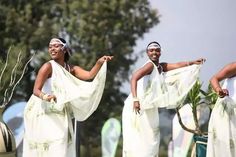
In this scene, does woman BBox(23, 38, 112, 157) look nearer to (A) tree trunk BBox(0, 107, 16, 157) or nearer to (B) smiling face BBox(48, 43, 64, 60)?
(B) smiling face BBox(48, 43, 64, 60)

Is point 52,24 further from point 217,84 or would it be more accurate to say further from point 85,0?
point 217,84

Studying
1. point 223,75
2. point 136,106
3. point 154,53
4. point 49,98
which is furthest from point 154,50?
point 49,98

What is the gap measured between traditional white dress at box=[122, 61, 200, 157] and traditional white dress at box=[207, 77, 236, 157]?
1.68ft

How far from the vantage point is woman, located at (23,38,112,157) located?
452cm

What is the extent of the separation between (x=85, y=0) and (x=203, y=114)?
32.8ft

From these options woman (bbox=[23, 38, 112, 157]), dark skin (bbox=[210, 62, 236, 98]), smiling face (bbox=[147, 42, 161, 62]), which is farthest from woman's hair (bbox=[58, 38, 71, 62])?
dark skin (bbox=[210, 62, 236, 98])

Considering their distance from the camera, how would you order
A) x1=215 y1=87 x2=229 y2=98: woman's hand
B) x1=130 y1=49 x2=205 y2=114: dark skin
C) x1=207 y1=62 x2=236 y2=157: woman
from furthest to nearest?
x1=130 y1=49 x2=205 y2=114: dark skin
x1=207 y1=62 x2=236 y2=157: woman
x1=215 y1=87 x2=229 y2=98: woman's hand

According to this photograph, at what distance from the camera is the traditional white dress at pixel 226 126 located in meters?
4.46

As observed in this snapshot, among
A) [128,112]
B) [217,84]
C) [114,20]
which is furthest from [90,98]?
[114,20]

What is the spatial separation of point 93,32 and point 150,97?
35.4 ft

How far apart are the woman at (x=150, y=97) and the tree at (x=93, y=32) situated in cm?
1017

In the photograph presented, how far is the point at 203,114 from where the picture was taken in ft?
20.7

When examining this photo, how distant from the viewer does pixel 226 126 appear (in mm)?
4469

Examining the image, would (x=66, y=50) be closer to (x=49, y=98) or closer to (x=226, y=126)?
(x=49, y=98)
